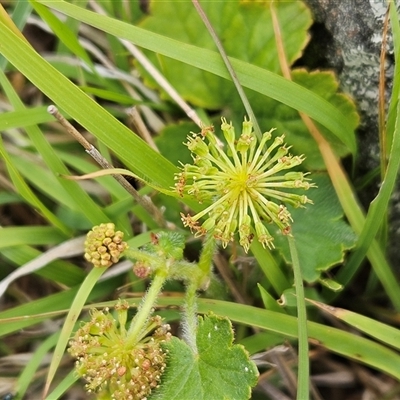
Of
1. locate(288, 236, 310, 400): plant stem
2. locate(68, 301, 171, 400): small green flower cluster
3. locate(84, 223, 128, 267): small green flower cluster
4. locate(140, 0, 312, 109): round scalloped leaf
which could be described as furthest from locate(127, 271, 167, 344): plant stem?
locate(140, 0, 312, 109): round scalloped leaf

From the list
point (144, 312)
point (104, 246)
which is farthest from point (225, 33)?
point (144, 312)

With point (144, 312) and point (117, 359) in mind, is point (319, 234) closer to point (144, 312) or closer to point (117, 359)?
point (144, 312)

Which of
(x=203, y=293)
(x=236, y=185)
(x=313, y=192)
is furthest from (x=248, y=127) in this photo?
(x=203, y=293)

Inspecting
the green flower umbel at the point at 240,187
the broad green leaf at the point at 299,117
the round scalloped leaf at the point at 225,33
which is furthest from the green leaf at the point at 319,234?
the round scalloped leaf at the point at 225,33

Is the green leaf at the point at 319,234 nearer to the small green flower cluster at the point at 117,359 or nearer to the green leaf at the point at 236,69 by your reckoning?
the green leaf at the point at 236,69

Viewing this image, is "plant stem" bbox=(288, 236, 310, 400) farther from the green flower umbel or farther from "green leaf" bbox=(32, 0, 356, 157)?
"green leaf" bbox=(32, 0, 356, 157)
